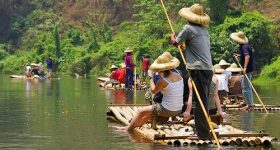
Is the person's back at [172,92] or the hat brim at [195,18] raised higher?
the hat brim at [195,18]

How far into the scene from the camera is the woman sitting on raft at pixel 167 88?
10.8 m

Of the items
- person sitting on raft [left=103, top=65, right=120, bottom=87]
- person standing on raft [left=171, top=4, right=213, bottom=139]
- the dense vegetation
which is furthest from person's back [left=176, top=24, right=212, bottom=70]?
the dense vegetation

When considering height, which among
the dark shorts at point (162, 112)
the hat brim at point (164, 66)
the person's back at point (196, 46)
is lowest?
the dark shorts at point (162, 112)

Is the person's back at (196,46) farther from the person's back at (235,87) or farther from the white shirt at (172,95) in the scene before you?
the person's back at (235,87)

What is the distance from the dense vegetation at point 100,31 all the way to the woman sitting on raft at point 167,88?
69.2 feet

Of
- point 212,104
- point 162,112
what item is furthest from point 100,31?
point 162,112

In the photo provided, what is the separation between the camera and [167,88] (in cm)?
1082

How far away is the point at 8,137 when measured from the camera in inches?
426

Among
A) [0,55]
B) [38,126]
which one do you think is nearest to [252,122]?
[38,126]

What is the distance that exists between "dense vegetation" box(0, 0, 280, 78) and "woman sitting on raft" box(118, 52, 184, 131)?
21.1 metres

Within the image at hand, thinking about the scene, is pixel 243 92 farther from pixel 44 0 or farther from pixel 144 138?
pixel 44 0

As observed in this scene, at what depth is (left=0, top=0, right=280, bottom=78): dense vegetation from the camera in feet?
111

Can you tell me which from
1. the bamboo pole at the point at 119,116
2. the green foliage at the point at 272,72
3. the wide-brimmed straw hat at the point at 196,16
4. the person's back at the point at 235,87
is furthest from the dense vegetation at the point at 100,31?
the wide-brimmed straw hat at the point at 196,16

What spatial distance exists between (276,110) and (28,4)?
58.0 m
